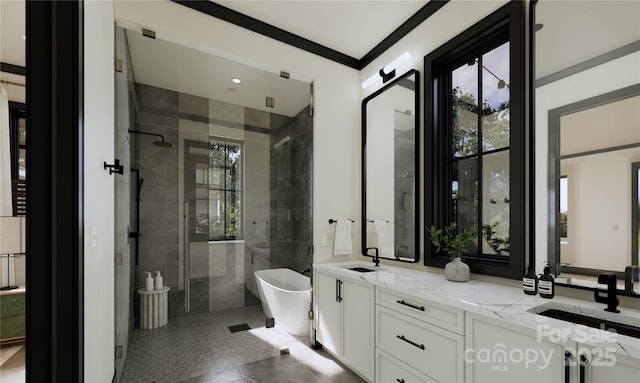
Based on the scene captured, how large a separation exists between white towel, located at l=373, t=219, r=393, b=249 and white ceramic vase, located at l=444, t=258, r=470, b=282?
2.78 feet

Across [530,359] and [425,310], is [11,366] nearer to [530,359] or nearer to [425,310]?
[425,310]

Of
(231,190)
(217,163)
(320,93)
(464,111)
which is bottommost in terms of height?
(231,190)

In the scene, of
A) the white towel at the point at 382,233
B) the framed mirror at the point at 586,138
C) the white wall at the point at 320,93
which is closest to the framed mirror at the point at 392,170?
the white towel at the point at 382,233

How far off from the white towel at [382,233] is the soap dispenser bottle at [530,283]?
1.27 metres

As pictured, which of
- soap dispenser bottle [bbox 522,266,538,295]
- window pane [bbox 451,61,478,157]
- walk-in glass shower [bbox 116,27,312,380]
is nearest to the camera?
soap dispenser bottle [bbox 522,266,538,295]

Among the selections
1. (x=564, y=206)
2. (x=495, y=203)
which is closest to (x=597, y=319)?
(x=564, y=206)

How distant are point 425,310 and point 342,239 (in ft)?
4.64

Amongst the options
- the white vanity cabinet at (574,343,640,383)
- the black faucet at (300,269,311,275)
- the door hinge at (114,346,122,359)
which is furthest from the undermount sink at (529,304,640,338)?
the door hinge at (114,346,122,359)

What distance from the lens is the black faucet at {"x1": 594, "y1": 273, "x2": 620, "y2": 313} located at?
139cm

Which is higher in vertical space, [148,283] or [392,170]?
[392,170]

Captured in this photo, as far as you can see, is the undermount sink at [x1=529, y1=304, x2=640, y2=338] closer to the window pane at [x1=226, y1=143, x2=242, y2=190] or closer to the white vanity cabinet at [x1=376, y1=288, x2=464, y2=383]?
the white vanity cabinet at [x1=376, y1=288, x2=464, y2=383]

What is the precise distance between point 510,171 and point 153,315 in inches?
124

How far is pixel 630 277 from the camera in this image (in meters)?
1.43

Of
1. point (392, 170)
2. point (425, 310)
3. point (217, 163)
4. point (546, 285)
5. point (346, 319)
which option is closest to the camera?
point (546, 285)
